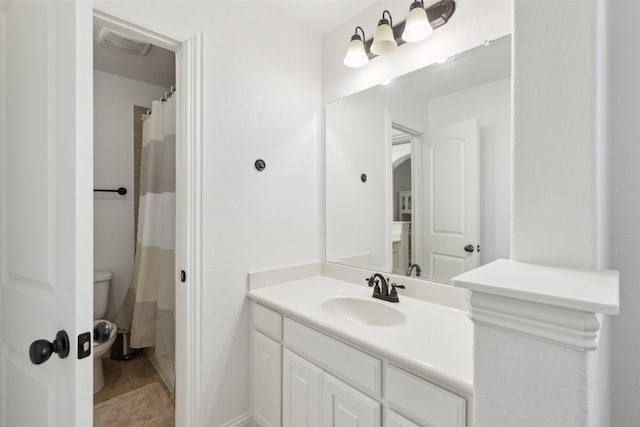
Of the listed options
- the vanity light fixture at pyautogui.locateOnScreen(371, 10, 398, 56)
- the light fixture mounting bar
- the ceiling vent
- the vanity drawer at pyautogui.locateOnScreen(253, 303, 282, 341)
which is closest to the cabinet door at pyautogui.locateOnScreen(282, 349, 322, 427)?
the vanity drawer at pyautogui.locateOnScreen(253, 303, 282, 341)

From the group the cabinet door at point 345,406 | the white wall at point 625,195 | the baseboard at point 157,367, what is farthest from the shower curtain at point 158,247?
the white wall at point 625,195

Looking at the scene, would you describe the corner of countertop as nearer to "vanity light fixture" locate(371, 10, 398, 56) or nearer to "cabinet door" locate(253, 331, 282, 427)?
"cabinet door" locate(253, 331, 282, 427)

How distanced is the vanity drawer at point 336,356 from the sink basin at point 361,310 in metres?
0.19

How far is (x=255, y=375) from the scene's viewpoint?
1522 mm

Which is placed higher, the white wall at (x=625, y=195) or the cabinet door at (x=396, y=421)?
the white wall at (x=625, y=195)

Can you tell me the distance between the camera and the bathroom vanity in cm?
83

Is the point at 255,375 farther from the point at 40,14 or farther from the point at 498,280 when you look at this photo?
the point at 40,14

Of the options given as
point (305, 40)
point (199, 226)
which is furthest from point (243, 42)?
point (199, 226)

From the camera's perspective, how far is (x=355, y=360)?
3.35ft

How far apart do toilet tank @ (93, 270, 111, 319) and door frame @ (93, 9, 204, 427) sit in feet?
4.17

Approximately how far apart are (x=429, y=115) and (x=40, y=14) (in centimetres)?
151

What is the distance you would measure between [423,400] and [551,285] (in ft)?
2.02

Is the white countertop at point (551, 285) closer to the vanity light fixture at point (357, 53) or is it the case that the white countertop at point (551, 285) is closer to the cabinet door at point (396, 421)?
the cabinet door at point (396, 421)

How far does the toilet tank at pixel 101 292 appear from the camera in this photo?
2.16 metres
